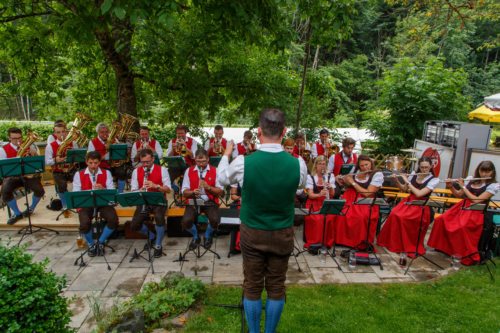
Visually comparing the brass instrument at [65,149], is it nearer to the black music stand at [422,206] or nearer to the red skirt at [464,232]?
the black music stand at [422,206]

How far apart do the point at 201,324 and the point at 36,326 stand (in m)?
1.80

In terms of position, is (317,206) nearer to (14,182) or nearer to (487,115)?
(14,182)

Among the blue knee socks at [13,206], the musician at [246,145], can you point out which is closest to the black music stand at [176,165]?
the musician at [246,145]

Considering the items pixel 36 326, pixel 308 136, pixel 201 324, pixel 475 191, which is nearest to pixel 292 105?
pixel 308 136

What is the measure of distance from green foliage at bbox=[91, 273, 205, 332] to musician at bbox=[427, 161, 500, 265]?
440 centimetres

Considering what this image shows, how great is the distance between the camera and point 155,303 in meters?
4.12

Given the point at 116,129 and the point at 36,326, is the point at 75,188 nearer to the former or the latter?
the point at 116,129

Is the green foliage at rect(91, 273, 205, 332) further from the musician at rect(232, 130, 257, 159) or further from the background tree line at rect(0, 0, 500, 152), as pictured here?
the musician at rect(232, 130, 257, 159)

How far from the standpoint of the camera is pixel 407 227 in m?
6.21

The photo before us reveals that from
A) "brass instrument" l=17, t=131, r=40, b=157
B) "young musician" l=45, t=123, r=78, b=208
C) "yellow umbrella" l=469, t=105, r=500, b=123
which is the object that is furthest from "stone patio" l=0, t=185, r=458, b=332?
"yellow umbrella" l=469, t=105, r=500, b=123

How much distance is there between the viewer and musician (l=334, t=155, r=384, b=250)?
6102 millimetres

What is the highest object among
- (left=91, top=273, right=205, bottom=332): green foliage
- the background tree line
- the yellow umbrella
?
the background tree line

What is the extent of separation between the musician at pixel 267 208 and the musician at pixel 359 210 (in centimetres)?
328

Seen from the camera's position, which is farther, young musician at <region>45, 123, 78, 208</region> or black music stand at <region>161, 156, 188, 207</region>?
black music stand at <region>161, 156, 188, 207</region>
